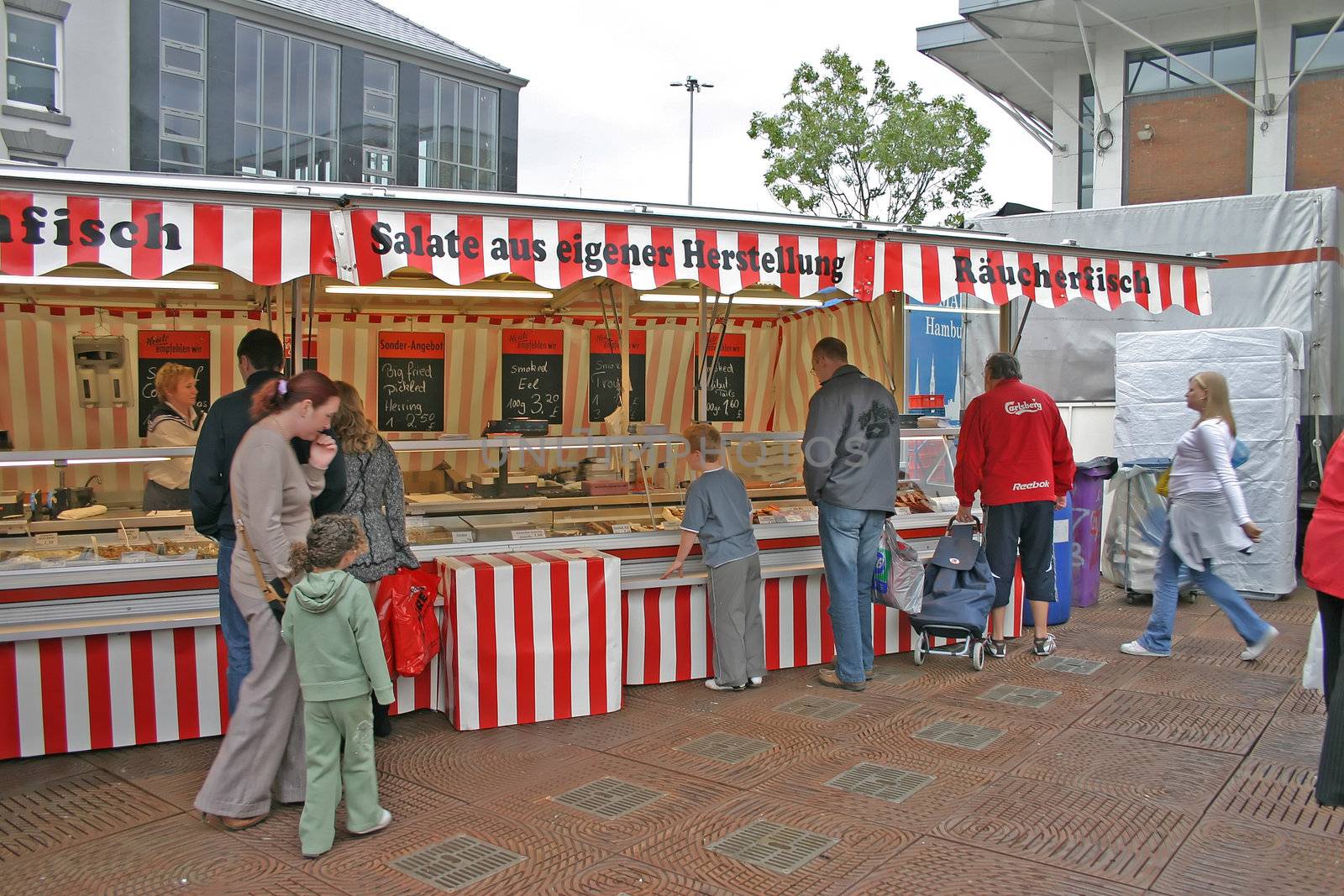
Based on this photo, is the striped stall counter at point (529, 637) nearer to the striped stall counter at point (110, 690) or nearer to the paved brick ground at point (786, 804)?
the paved brick ground at point (786, 804)

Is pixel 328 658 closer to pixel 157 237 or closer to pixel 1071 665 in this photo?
pixel 157 237

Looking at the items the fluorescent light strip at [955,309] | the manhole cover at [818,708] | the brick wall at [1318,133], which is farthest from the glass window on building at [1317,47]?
the manhole cover at [818,708]

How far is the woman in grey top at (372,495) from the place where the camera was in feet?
16.1

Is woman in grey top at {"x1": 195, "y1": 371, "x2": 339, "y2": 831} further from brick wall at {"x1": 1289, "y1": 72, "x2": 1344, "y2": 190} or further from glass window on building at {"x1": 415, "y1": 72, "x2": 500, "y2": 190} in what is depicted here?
glass window on building at {"x1": 415, "y1": 72, "x2": 500, "y2": 190}

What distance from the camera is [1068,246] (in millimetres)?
6832

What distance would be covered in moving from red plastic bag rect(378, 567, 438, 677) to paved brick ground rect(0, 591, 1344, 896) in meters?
0.40

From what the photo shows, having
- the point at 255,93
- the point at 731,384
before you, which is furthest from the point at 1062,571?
the point at 255,93

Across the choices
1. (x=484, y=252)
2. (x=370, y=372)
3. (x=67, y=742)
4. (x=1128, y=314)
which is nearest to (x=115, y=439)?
(x=370, y=372)

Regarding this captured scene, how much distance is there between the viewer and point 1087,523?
8195 mm

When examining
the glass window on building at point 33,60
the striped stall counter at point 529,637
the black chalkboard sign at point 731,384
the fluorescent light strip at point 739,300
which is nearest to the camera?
the striped stall counter at point 529,637

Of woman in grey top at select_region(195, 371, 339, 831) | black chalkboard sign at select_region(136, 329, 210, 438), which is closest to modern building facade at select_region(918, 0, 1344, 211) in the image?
black chalkboard sign at select_region(136, 329, 210, 438)

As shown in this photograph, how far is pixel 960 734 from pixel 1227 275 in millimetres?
7255

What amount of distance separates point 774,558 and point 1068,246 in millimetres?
2906

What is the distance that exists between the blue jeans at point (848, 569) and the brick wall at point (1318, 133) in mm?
11633
